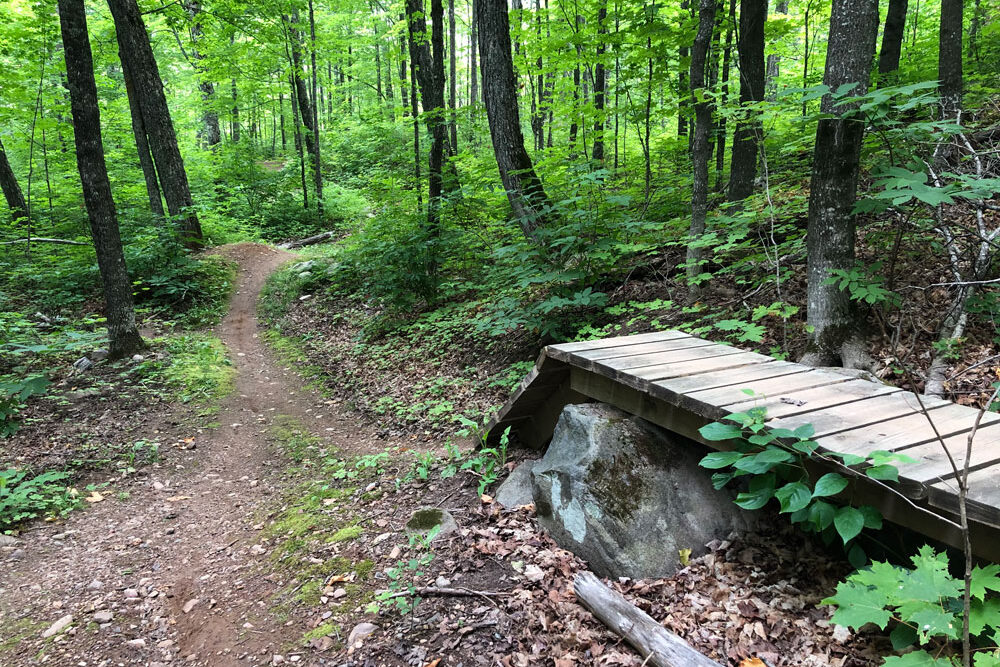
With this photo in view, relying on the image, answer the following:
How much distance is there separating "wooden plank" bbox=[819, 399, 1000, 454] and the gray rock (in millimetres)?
2021

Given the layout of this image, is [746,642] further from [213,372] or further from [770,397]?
[213,372]

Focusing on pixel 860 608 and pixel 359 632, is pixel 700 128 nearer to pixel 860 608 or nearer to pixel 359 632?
pixel 860 608

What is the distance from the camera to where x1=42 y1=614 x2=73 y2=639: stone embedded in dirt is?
3.29 meters

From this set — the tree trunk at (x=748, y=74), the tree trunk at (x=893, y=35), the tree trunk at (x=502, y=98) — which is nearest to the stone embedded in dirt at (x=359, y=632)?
the tree trunk at (x=502, y=98)

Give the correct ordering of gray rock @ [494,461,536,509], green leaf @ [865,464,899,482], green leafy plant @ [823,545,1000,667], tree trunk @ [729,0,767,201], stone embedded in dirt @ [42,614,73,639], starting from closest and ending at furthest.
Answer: green leafy plant @ [823,545,1000,667], green leaf @ [865,464,899,482], stone embedded in dirt @ [42,614,73,639], gray rock @ [494,461,536,509], tree trunk @ [729,0,767,201]

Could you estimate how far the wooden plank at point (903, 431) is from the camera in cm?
225

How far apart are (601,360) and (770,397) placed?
105cm

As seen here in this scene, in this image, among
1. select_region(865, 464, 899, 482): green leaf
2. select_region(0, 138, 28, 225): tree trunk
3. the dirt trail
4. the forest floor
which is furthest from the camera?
select_region(0, 138, 28, 225): tree trunk

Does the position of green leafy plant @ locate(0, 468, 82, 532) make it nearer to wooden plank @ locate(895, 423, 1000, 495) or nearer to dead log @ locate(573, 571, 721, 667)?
dead log @ locate(573, 571, 721, 667)

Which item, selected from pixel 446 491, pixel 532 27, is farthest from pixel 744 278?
pixel 532 27

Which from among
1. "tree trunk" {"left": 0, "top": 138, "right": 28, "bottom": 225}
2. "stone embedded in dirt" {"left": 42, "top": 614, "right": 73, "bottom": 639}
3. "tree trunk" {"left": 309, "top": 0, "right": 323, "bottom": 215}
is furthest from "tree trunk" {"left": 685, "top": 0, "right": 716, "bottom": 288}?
"tree trunk" {"left": 0, "top": 138, "right": 28, "bottom": 225}

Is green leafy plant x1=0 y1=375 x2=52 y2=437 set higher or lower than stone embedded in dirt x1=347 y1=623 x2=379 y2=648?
higher

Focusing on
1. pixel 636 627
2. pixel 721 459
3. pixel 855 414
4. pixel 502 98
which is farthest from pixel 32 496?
pixel 502 98

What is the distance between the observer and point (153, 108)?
1277cm
